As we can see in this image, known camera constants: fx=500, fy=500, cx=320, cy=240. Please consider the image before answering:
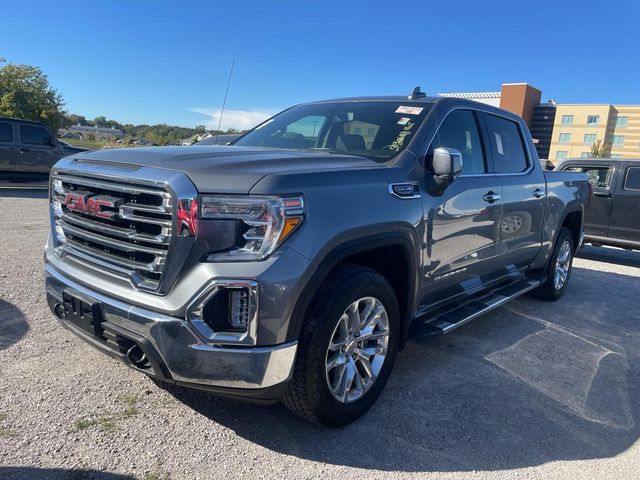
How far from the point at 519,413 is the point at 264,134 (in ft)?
9.35

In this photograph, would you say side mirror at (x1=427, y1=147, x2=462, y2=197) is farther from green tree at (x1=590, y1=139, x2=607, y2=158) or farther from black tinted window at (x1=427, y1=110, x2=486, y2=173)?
green tree at (x1=590, y1=139, x2=607, y2=158)

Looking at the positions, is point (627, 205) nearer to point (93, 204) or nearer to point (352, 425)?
point (352, 425)

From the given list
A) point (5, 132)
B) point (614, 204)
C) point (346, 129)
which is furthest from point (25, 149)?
point (614, 204)

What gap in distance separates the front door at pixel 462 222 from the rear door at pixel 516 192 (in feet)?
0.67

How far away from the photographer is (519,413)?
10.6 ft

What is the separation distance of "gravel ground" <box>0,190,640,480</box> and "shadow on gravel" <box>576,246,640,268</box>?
577cm

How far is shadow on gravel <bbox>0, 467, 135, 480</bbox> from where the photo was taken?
7.43 feet

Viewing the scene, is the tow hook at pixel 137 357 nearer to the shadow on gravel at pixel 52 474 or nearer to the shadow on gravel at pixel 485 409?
the shadow on gravel at pixel 52 474

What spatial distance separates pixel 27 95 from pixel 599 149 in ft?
211

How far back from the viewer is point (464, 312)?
12.8 feet

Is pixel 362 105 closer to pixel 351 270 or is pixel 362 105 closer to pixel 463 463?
pixel 351 270

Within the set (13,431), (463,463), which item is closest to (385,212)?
(463,463)

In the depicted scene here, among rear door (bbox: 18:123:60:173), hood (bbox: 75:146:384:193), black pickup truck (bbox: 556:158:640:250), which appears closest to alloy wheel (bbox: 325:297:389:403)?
hood (bbox: 75:146:384:193)

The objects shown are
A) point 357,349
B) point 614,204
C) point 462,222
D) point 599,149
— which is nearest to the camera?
point 357,349
